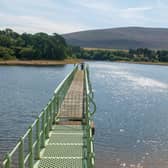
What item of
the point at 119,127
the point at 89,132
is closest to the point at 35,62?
the point at 119,127

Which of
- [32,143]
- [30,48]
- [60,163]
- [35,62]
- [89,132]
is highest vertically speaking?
[30,48]

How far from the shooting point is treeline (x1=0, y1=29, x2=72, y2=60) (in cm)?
13362

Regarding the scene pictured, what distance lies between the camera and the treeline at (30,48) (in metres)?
134

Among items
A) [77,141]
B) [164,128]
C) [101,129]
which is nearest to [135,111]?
[164,128]

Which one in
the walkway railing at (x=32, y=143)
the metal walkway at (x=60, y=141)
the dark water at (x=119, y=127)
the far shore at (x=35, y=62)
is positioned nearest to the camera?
the walkway railing at (x=32, y=143)

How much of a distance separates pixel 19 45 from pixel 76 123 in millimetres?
132433

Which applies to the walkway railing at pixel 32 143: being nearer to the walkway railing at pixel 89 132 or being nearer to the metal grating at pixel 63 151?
the metal grating at pixel 63 151

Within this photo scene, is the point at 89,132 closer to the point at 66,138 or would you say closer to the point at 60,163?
the point at 60,163

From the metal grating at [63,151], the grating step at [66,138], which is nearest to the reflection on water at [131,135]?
the grating step at [66,138]

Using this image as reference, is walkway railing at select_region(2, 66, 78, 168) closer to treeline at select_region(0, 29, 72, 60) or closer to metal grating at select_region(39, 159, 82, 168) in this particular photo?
metal grating at select_region(39, 159, 82, 168)

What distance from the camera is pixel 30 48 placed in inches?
5468

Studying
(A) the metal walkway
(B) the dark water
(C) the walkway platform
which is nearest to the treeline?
(B) the dark water

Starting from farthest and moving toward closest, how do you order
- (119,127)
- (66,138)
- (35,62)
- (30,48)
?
(30,48) < (35,62) < (119,127) < (66,138)

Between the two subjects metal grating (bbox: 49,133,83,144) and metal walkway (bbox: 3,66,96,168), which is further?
metal grating (bbox: 49,133,83,144)
